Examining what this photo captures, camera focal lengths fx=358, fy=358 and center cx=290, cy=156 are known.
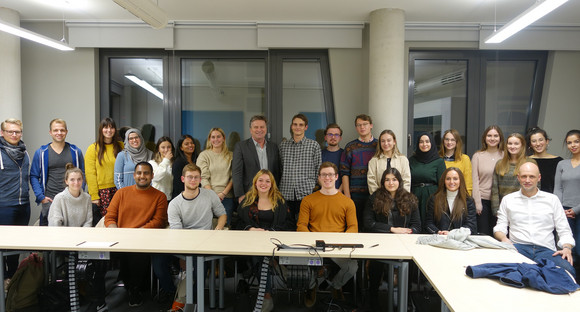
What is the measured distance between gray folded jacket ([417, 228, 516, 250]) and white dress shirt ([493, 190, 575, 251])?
0.42 m

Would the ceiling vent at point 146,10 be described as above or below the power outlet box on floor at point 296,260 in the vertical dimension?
above

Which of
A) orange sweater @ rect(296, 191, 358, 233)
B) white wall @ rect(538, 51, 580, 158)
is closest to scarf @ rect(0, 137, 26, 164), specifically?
orange sweater @ rect(296, 191, 358, 233)

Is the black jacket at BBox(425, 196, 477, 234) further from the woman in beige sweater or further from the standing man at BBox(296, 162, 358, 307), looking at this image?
the woman in beige sweater

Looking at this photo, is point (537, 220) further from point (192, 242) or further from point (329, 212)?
point (192, 242)

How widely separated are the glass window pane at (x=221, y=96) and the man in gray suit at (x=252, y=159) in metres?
1.42

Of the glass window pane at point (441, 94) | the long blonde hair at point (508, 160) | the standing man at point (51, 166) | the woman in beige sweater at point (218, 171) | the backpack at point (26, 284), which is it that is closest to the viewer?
the backpack at point (26, 284)

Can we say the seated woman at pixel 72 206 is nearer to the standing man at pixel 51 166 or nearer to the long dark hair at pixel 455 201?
the standing man at pixel 51 166

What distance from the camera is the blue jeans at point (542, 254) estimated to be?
2643 mm

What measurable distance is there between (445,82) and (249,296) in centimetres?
380

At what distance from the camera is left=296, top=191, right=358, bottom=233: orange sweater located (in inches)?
125

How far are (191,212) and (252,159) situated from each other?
2.64 feet

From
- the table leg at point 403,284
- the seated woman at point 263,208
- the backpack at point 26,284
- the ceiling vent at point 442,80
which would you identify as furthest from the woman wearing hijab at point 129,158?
the ceiling vent at point 442,80

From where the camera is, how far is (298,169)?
3.56 meters

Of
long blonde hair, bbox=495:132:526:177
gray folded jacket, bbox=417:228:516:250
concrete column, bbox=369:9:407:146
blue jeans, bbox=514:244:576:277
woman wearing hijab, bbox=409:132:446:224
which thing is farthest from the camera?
concrete column, bbox=369:9:407:146
